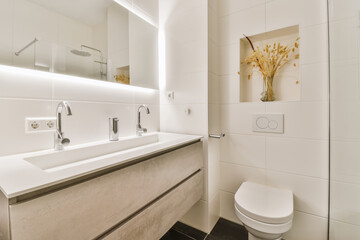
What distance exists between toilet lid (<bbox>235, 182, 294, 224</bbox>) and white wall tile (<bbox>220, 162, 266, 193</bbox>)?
0.07m

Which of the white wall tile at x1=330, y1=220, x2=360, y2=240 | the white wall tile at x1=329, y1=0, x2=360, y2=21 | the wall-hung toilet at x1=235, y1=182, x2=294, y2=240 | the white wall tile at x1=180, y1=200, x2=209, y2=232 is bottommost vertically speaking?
the white wall tile at x1=180, y1=200, x2=209, y2=232

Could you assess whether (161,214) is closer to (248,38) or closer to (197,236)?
(197,236)

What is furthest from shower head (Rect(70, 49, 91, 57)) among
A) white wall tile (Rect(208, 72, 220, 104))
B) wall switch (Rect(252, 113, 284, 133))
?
wall switch (Rect(252, 113, 284, 133))

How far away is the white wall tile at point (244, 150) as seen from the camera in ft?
4.64

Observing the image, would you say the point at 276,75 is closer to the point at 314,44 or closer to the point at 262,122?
the point at 314,44

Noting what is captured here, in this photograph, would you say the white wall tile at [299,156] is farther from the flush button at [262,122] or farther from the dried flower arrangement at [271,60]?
the dried flower arrangement at [271,60]

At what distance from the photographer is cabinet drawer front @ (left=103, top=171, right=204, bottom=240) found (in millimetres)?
712

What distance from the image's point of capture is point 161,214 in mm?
896

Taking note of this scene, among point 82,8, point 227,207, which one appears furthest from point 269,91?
point 82,8

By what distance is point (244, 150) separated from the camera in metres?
1.48

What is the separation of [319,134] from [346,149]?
23 centimetres

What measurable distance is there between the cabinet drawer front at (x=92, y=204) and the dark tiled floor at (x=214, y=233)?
0.76 metres

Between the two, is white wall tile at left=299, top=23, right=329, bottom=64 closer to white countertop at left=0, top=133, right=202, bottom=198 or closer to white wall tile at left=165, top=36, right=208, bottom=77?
white wall tile at left=165, top=36, right=208, bottom=77

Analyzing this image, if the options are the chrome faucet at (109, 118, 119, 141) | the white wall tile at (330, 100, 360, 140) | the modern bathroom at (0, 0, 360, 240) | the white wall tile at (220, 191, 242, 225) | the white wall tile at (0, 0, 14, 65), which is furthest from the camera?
the white wall tile at (220, 191, 242, 225)
